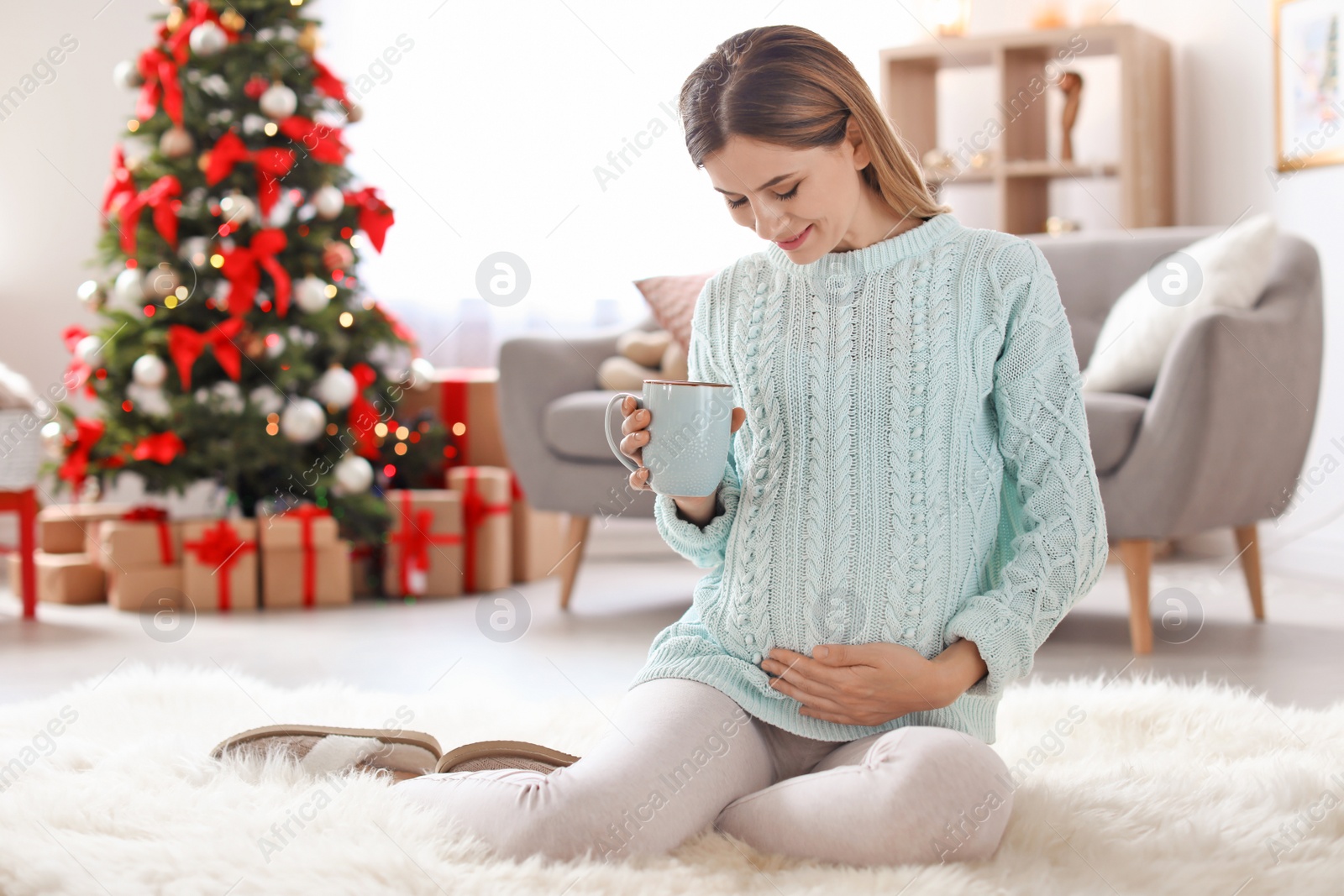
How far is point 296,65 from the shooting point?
115 inches

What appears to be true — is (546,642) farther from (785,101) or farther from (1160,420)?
(785,101)

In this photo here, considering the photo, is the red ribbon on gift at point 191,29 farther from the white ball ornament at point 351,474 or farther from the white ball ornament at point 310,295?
the white ball ornament at point 351,474

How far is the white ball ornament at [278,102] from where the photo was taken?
9.26ft

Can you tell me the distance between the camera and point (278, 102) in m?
2.82

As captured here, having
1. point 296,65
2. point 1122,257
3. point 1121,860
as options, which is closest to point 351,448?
point 296,65

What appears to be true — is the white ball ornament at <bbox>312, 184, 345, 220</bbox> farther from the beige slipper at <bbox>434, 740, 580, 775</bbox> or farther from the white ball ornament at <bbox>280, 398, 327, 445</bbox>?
the beige slipper at <bbox>434, 740, 580, 775</bbox>

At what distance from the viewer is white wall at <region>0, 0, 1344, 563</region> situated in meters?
3.66

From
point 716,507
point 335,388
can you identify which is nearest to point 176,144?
point 335,388

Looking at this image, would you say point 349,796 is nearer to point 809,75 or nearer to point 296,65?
point 809,75

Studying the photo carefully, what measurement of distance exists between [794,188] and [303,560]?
2.06 metres

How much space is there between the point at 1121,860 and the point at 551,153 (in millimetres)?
3071

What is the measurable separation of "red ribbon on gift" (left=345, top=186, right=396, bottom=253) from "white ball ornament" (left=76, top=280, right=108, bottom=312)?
2.02 ft

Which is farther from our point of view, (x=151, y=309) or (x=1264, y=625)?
(x=151, y=309)

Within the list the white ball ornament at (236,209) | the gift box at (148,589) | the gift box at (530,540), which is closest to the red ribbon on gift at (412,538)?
the gift box at (530,540)
